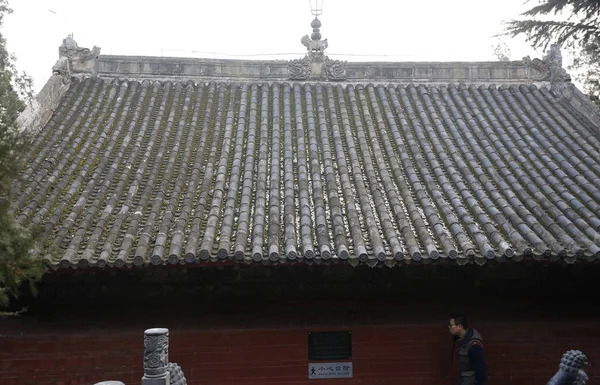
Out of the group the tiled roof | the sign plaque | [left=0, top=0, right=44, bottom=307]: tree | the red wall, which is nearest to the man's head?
the red wall

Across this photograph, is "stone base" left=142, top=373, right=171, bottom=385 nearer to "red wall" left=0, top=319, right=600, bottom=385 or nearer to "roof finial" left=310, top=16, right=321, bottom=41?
"red wall" left=0, top=319, right=600, bottom=385

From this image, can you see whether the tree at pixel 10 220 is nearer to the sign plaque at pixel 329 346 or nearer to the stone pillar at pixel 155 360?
the stone pillar at pixel 155 360

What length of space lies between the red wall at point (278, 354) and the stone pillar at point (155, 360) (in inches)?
Result: 75.4

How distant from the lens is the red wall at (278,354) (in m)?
5.64

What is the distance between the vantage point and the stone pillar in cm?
381

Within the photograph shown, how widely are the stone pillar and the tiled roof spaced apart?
3.01 feet

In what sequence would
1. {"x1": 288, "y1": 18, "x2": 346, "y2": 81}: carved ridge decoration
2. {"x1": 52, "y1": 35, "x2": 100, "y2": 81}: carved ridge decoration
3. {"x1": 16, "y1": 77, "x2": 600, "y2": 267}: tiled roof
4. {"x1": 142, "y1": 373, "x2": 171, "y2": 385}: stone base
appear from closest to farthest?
1. {"x1": 142, "y1": 373, "x2": 171, "y2": 385}: stone base
2. {"x1": 16, "y1": 77, "x2": 600, "y2": 267}: tiled roof
3. {"x1": 52, "y1": 35, "x2": 100, "y2": 81}: carved ridge decoration
4. {"x1": 288, "y1": 18, "x2": 346, "y2": 81}: carved ridge decoration

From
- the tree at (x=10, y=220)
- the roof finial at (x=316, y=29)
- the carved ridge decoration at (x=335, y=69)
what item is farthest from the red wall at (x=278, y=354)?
the roof finial at (x=316, y=29)

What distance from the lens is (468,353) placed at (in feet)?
17.6

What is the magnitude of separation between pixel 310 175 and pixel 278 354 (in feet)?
7.32

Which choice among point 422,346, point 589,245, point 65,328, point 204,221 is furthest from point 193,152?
point 589,245

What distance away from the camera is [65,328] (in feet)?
18.7

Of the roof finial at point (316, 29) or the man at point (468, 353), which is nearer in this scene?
the man at point (468, 353)

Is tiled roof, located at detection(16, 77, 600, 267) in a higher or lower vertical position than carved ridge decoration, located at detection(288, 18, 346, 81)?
lower
